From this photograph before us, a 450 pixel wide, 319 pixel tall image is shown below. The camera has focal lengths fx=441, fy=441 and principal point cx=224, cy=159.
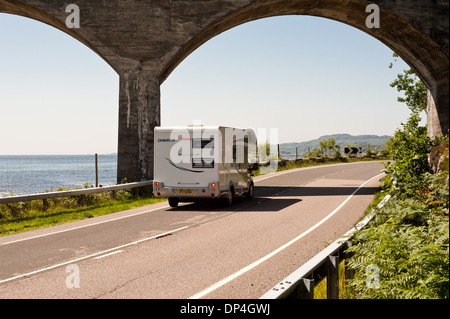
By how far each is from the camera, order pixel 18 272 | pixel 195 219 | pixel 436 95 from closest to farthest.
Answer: pixel 18 272
pixel 195 219
pixel 436 95

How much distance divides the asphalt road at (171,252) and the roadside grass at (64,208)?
0.85 meters

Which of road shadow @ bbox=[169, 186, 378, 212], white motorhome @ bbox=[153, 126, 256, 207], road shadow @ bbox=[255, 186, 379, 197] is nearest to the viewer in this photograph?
white motorhome @ bbox=[153, 126, 256, 207]

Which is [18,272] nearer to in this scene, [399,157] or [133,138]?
[399,157]

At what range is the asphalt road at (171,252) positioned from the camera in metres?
6.64

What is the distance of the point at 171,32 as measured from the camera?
21578mm

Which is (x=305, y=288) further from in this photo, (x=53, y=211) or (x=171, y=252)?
(x=53, y=211)

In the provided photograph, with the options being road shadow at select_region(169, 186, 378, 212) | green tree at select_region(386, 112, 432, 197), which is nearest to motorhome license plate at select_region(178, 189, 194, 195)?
road shadow at select_region(169, 186, 378, 212)

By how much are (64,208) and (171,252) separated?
27.7 ft

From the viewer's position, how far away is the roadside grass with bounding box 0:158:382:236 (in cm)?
1331

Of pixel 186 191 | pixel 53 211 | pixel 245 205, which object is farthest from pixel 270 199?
pixel 53 211

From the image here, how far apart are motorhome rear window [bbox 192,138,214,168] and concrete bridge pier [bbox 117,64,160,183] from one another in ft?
19.7

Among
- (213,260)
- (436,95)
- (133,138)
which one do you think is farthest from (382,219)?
(436,95)

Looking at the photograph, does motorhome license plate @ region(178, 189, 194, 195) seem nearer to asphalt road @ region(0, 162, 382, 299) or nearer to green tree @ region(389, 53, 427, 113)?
asphalt road @ region(0, 162, 382, 299)

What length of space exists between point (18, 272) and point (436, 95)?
22273 millimetres
